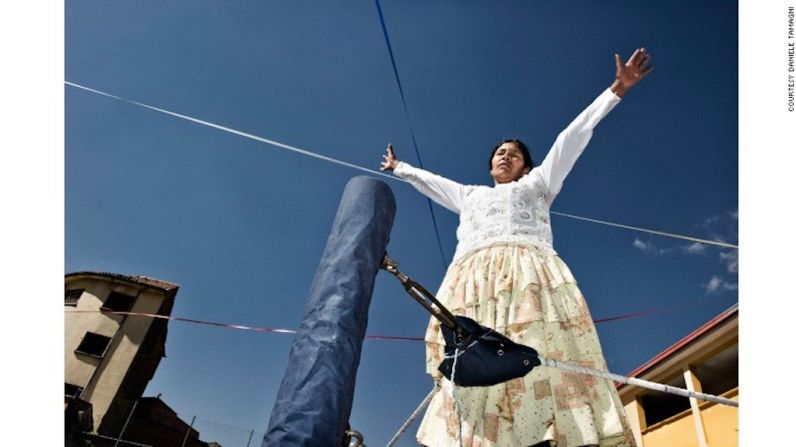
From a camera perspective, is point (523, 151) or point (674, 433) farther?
point (674, 433)

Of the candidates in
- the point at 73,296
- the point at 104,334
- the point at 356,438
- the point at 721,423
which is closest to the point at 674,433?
the point at 721,423

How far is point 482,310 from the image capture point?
2146 millimetres

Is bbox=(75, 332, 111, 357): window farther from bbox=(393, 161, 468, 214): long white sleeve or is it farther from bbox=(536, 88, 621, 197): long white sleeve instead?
bbox=(536, 88, 621, 197): long white sleeve

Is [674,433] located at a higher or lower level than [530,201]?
higher

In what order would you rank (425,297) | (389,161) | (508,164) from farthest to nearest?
(389,161)
(508,164)
(425,297)

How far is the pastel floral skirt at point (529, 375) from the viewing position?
1774 mm

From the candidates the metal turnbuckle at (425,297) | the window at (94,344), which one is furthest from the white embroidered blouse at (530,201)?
the window at (94,344)

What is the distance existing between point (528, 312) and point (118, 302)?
21487 mm

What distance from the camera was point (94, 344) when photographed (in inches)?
710

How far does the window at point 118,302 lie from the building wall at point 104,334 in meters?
0.17

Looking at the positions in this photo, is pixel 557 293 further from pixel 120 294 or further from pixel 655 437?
pixel 120 294
